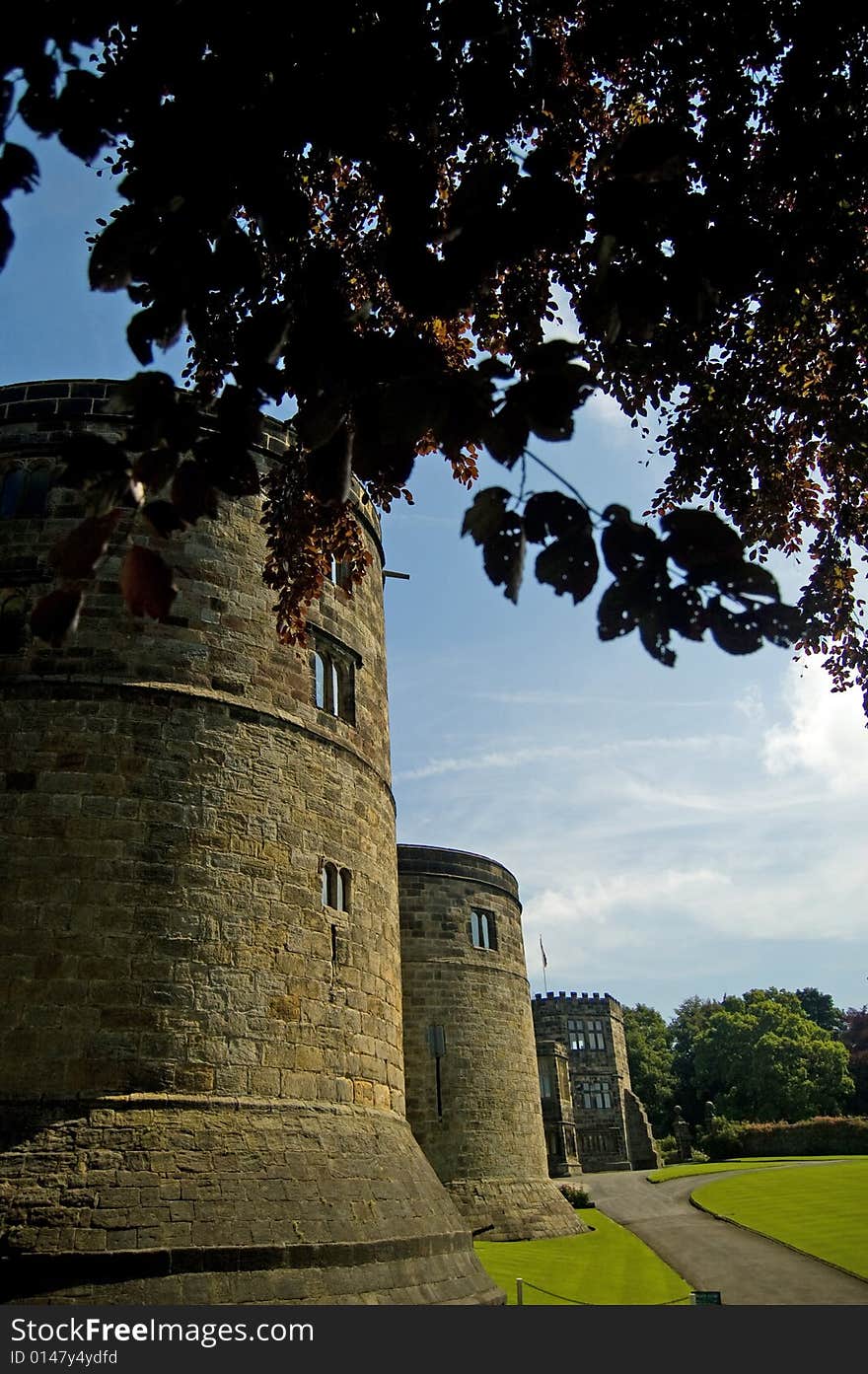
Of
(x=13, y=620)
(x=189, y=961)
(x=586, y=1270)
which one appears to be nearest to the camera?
(x=189, y=961)

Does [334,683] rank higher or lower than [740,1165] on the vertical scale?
higher

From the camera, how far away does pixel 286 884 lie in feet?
38.8

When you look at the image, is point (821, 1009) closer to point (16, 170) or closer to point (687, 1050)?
point (687, 1050)

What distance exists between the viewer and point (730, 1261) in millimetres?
17891

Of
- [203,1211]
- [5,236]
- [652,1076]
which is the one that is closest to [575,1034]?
[652,1076]

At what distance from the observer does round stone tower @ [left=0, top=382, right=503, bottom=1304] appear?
9.16 metres

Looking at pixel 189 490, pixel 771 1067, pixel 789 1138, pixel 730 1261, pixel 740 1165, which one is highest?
pixel 189 490

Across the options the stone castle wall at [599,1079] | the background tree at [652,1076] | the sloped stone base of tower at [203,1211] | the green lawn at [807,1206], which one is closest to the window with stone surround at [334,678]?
the sloped stone base of tower at [203,1211]

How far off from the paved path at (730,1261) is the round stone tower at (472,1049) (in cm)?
294

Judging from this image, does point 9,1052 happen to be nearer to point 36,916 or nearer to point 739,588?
point 36,916

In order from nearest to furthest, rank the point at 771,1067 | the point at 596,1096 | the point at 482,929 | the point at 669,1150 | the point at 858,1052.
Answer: the point at 482,929 → the point at 596,1096 → the point at 669,1150 → the point at 771,1067 → the point at 858,1052

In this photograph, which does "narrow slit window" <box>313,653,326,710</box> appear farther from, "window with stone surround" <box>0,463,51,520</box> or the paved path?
the paved path

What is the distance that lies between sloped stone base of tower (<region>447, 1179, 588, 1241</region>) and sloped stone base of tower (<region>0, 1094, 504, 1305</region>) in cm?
1233

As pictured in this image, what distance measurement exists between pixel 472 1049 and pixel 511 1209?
11.8ft
